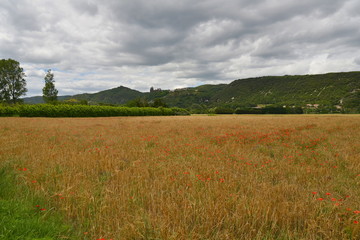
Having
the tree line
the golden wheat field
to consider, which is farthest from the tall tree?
the golden wheat field

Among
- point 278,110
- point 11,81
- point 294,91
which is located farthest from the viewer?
point 294,91

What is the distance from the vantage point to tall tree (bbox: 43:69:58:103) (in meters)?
62.7

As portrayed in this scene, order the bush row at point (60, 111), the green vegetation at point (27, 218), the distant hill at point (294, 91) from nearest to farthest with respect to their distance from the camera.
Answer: the green vegetation at point (27, 218) → the bush row at point (60, 111) → the distant hill at point (294, 91)

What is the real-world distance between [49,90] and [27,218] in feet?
249

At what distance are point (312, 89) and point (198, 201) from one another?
481 feet

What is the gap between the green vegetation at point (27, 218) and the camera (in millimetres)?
2174

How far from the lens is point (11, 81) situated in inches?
2357

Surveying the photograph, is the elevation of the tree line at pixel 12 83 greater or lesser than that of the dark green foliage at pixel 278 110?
greater

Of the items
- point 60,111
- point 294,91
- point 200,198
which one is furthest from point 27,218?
point 294,91

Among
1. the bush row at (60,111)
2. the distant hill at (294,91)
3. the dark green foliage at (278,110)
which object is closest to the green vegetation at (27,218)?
Answer: the bush row at (60,111)

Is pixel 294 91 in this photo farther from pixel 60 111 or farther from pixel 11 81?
pixel 11 81

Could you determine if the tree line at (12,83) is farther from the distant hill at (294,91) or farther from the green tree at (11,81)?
the distant hill at (294,91)

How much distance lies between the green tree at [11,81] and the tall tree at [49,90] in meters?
5.95

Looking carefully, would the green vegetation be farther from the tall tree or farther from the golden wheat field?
the tall tree
